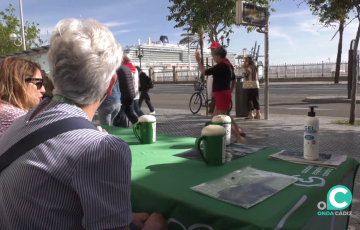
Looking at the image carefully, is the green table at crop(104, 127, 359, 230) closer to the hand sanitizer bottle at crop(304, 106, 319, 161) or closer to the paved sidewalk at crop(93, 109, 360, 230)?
the hand sanitizer bottle at crop(304, 106, 319, 161)

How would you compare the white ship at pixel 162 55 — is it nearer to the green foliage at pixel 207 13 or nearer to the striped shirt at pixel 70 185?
the green foliage at pixel 207 13

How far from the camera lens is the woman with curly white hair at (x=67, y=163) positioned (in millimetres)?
1020

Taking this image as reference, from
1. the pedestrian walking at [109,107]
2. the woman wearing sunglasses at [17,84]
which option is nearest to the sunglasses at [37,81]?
the woman wearing sunglasses at [17,84]

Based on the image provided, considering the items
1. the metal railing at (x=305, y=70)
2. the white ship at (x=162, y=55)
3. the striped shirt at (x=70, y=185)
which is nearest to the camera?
the striped shirt at (x=70, y=185)

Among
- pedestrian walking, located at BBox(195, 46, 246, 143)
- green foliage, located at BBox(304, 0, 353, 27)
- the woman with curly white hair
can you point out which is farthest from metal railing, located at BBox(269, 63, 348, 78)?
the woman with curly white hair

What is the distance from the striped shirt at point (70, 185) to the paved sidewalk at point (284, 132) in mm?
3050

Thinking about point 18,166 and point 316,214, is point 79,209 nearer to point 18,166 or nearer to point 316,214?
point 18,166

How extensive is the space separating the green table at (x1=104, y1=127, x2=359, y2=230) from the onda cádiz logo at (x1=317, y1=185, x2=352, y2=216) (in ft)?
0.08

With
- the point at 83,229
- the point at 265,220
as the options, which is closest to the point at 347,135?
the point at 265,220

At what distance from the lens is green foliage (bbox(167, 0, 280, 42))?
950 centimetres

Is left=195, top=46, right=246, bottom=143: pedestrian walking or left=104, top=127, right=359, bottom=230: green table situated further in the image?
left=195, top=46, right=246, bottom=143: pedestrian walking

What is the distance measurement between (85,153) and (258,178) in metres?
0.86

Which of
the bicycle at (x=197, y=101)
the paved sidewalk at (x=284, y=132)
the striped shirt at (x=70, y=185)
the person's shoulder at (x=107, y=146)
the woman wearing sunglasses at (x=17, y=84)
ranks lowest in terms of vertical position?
the paved sidewalk at (x=284, y=132)

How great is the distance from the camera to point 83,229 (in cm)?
107
